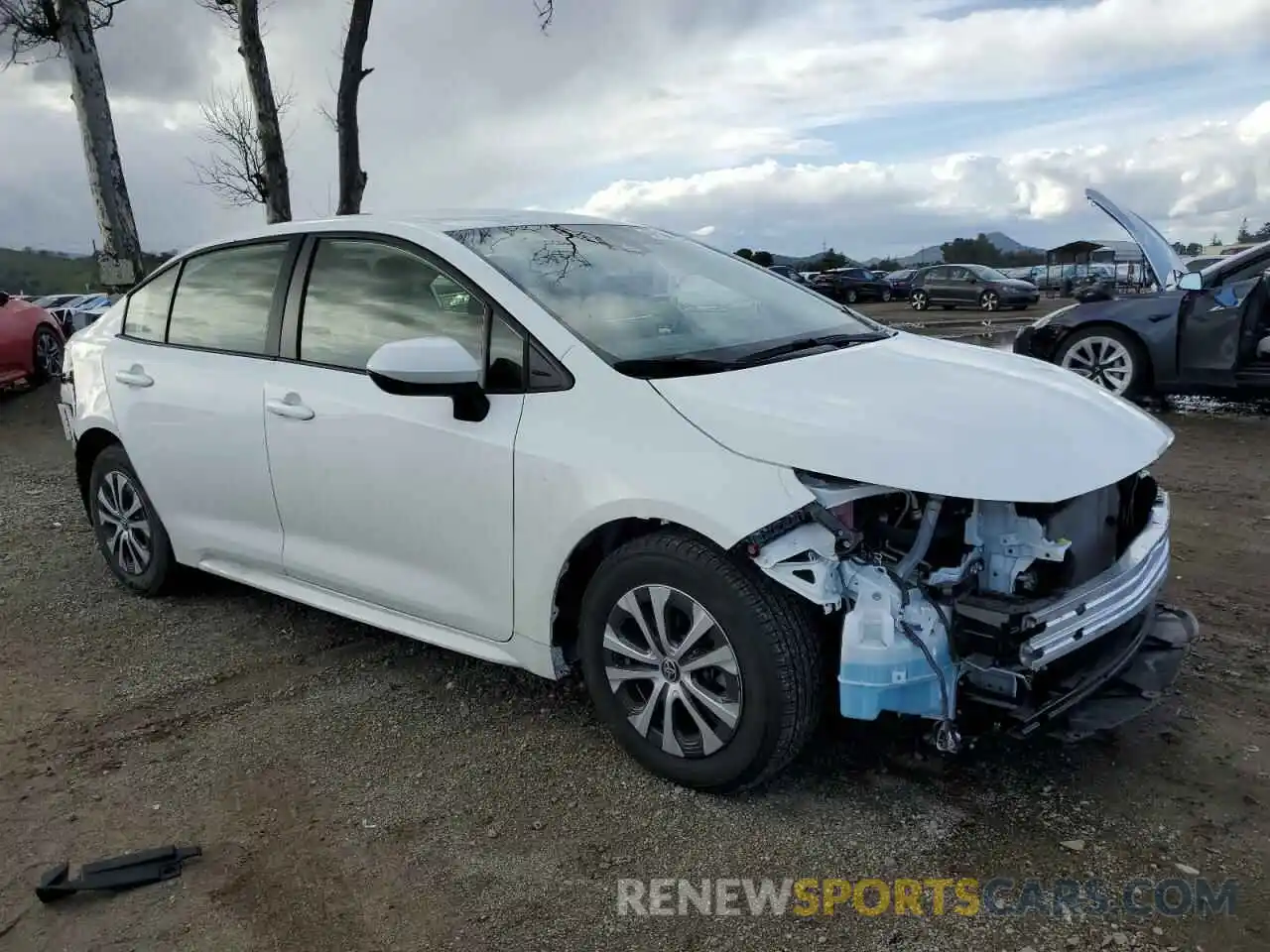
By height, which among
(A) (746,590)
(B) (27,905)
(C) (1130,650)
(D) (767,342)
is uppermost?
(D) (767,342)

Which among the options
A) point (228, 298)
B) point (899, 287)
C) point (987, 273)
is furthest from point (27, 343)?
point (899, 287)

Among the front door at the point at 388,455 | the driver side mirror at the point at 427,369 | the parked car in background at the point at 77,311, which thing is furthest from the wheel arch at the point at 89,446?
the parked car in background at the point at 77,311

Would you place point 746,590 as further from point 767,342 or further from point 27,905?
point 27,905

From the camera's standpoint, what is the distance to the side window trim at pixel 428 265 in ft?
9.94

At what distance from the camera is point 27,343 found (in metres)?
11.4

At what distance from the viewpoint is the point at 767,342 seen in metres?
3.32

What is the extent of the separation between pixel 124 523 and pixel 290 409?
1685 mm

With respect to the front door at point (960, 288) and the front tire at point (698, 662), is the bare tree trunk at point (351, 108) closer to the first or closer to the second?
the front tire at point (698, 662)

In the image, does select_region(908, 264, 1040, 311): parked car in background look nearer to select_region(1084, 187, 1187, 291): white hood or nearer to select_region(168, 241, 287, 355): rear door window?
select_region(1084, 187, 1187, 291): white hood

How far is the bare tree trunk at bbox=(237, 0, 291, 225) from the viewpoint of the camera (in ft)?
38.2

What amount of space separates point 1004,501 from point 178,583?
12.6 ft

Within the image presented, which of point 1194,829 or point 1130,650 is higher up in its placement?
point 1130,650

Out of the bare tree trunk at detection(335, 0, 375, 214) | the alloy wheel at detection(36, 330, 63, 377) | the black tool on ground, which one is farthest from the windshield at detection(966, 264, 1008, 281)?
the black tool on ground

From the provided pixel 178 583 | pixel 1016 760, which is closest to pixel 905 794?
pixel 1016 760
